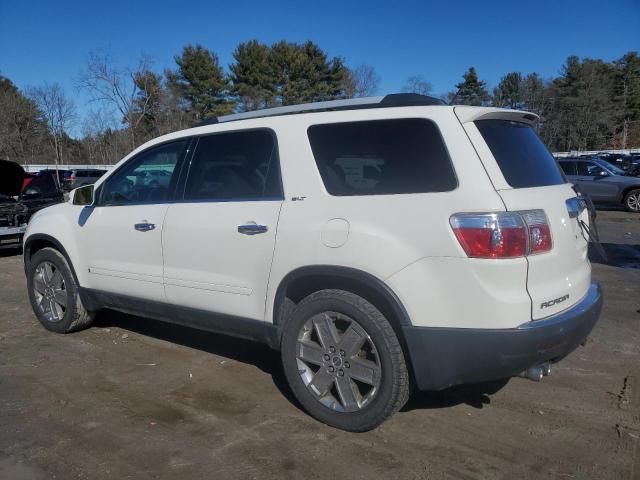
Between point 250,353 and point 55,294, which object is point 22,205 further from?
point 250,353

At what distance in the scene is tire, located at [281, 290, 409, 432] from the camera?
313 cm

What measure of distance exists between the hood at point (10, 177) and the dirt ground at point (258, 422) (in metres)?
1.44

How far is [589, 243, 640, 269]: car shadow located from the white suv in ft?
19.2

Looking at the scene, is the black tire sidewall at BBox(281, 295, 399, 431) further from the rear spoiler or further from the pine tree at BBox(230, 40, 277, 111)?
the pine tree at BBox(230, 40, 277, 111)

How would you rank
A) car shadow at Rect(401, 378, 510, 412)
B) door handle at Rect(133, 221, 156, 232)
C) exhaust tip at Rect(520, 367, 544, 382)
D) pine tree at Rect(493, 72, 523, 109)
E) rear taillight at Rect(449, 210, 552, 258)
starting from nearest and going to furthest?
rear taillight at Rect(449, 210, 552, 258)
exhaust tip at Rect(520, 367, 544, 382)
car shadow at Rect(401, 378, 510, 412)
door handle at Rect(133, 221, 156, 232)
pine tree at Rect(493, 72, 523, 109)

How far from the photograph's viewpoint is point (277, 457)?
3.13 metres

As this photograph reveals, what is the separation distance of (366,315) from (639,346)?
3.06 metres

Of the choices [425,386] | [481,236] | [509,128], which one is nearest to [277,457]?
[425,386]

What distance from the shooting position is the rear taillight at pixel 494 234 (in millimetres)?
2854

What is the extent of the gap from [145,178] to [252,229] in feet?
5.10

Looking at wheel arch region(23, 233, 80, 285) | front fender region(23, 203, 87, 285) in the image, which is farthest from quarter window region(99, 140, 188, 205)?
wheel arch region(23, 233, 80, 285)

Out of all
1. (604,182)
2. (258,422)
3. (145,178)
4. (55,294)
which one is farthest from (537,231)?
(604,182)

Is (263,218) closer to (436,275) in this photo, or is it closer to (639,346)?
(436,275)

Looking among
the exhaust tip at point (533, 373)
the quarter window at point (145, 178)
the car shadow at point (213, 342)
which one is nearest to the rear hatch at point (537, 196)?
Answer: the exhaust tip at point (533, 373)
